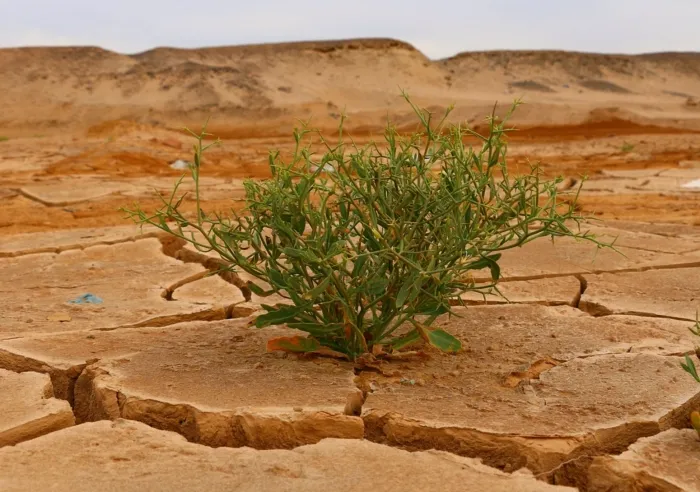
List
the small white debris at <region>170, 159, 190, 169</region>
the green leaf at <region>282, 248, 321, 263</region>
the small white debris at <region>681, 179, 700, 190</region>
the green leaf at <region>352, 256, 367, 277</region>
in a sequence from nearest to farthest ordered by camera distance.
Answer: the green leaf at <region>282, 248, 321, 263</region>
the green leaf at <region>352, 256, 367, 277</region>
the small white debris at <region>681, 179, 700, 190</region>
the small white debris at <region>170, 159, 190, 169</region>

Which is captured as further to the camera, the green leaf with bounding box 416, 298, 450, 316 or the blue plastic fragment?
the blue plastic fragment

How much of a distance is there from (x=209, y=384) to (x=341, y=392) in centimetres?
31

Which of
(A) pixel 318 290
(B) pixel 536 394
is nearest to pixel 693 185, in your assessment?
(B) pixel 536 394

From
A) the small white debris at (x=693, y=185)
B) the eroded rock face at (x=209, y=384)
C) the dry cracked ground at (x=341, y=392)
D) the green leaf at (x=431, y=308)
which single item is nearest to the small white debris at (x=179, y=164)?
the small white debris at (x=693, y=185)

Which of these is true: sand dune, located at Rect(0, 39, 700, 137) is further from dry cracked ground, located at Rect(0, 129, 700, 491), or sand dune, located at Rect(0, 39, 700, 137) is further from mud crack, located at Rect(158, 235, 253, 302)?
dry cracked ground, located at Rect(0, 129, 700, 491)

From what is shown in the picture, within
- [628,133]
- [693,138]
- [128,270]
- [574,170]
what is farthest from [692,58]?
[128,270]

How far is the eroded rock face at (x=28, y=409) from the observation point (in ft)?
5.96

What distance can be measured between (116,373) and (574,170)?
664 cm

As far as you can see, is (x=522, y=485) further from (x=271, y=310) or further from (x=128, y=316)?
(x=128, y=316)

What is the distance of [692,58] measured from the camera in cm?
2592

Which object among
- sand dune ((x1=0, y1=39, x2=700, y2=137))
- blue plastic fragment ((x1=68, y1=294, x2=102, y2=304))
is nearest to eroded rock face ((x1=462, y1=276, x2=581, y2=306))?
blue plastic fragment ((x1=68, y1=294, x2=102, y2=304))

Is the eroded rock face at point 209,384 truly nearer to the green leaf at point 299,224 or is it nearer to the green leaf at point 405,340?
the green leaf at point 405,340

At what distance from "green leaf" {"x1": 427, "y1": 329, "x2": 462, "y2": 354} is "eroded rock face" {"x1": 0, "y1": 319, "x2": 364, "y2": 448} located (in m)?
0.22

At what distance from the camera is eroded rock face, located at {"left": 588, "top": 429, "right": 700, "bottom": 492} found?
5.16 feet
